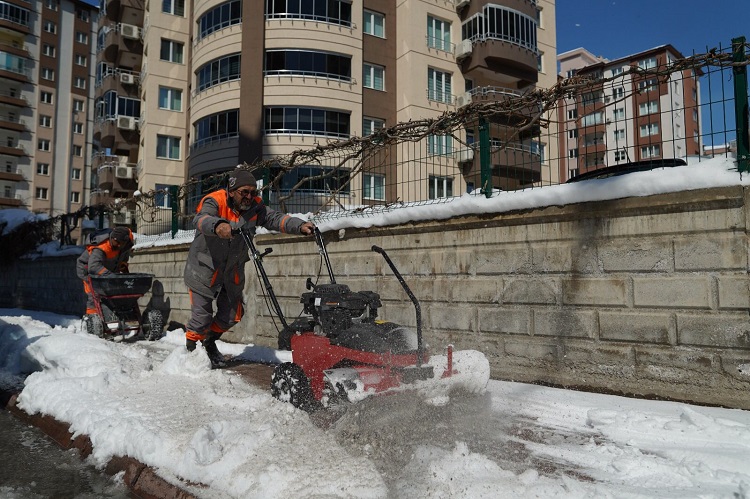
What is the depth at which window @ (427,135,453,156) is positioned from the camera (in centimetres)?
712

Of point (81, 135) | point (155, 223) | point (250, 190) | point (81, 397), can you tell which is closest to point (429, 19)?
point (155, 223)

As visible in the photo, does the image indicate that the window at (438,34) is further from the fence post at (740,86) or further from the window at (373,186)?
the fence post at (740,86)

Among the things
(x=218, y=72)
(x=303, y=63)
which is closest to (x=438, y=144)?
(x=303, y=63)

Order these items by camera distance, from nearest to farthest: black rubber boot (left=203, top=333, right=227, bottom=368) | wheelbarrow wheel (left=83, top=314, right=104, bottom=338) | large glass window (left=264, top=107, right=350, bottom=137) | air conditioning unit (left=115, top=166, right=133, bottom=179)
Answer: black rubber boot (left=203, top=333, right=227, bottom=368) → wheelbarrow wheel (left=83, top=314, right=104, bottom=338) → large glass window (left=264, top=107, right=350, bottom=137) → air conditioning unit (left=115, top=166, right=133, bottom=179)

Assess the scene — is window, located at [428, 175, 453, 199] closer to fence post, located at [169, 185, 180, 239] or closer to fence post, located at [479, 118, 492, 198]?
fence post, located at [479, 118, 492, 198]

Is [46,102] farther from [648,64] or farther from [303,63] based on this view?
[648,64]

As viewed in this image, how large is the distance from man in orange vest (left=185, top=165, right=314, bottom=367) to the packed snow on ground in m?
1.05

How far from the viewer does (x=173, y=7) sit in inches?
1260

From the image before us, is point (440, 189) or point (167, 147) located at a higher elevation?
point (167, 147)

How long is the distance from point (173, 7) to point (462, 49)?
1828cm

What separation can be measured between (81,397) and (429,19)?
2776cm

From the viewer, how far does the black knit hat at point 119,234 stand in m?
9.32

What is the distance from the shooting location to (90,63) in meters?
58.6

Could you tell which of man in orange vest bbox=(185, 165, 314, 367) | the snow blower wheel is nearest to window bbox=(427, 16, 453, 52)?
man in orange vest bbox=(185, 165, 314, 367)
